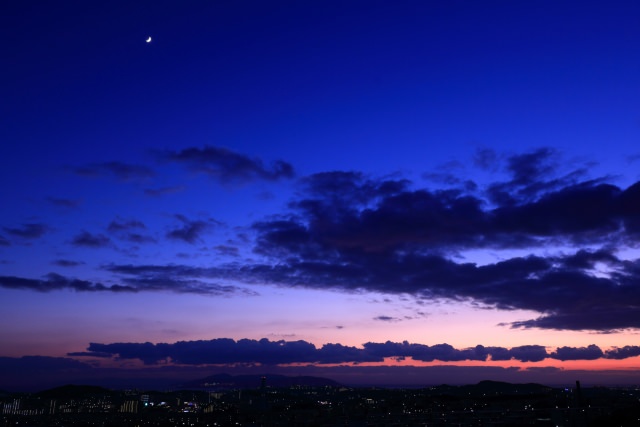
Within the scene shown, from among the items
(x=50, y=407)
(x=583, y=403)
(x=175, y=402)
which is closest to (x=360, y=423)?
(x=583, y=403)

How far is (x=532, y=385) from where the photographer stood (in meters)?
162

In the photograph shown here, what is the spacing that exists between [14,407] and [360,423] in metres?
Result: 92.2

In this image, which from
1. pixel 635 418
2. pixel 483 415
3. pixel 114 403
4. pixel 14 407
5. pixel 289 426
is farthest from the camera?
pixel 114 403

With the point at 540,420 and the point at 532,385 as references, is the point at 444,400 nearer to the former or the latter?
the point at 540,420

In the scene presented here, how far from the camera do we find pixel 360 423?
48844 millimetres

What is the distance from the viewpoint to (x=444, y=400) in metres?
103

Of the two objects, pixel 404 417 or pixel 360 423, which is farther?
pixel 404 417

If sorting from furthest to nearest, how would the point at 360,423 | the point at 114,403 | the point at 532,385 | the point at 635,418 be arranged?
1. the point at 532,385
2. the point at 114,403
3. the point at 360,423
4. the point at 635,418

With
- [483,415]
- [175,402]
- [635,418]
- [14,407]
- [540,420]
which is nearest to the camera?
[635,418]

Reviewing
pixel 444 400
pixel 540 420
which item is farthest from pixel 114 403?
pixel 540 420

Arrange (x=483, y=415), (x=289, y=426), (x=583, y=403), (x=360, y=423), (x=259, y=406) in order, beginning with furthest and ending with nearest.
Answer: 1. (x=259, y=406)
2. (x=583, y=403)
3. (x=483, y=415)
4. (x=289, y=426)
5. (x=360, y=423)

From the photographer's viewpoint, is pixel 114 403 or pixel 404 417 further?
pixel 114 403

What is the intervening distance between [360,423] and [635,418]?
2325 cm

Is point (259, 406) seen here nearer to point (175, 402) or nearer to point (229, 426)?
point (229, 426)
